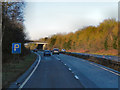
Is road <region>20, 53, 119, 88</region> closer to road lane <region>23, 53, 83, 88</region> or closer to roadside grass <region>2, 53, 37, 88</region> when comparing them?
road lane <region>23, 53, 83, 88</region>

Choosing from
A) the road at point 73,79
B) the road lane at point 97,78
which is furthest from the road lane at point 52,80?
the road lane at point 97,78

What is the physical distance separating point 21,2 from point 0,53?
7.05 metres

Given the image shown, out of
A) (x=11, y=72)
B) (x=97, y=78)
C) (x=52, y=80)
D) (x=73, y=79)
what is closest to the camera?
(x=52, y=80)

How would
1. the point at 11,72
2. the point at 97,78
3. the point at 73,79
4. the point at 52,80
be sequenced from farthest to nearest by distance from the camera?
the point at 11,72
the point at 97,78
the point at 73,79
the point at 52,80

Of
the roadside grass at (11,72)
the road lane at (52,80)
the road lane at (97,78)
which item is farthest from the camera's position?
the roadside grass at (11,72)

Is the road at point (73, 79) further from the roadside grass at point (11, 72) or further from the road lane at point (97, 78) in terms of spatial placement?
the roadside grass at point (11, 72)

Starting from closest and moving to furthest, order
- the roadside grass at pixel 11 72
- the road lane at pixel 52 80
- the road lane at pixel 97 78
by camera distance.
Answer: the road lane at pixel 52 80 < the road lane at pixel 97 78 < the roadside grass at pixel 11 72

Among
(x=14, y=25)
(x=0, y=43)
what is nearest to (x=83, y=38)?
(x=14, y=25)

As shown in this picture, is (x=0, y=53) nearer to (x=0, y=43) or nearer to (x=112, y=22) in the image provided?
(x=0, y=43)

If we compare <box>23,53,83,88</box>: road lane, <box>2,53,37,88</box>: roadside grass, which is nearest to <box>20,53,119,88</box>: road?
<box>23,53,83,88</box>: road lane

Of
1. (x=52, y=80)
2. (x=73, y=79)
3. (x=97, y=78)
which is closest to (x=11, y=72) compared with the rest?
(x=52, y=80)

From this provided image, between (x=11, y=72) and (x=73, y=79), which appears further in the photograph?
(x=11, y=72)

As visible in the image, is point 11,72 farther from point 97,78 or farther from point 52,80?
point 97,78

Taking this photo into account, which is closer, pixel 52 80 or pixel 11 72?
pixel 52 80
